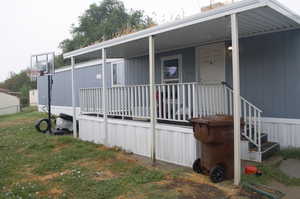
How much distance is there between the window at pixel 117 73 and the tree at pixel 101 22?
604 inches

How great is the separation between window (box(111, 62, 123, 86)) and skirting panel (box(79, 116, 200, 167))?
2394mm

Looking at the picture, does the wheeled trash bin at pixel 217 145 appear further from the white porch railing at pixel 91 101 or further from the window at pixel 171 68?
the white porch railing at pixel 91 101

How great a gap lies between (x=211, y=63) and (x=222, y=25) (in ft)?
6.28

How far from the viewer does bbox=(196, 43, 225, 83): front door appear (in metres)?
6.08

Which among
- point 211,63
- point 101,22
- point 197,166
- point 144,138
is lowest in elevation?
point 197,166

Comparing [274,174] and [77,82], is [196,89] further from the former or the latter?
[77,82]

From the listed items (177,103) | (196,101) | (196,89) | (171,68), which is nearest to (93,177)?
(196,101)

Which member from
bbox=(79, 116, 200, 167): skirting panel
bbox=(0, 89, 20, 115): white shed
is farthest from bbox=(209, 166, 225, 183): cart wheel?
bbox=(0, 89, 20, 115): white shed

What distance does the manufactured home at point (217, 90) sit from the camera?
14.1 feet

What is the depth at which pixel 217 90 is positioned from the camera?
5.23 m

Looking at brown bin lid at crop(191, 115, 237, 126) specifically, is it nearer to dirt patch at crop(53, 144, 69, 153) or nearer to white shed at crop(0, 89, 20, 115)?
dirt patch at crop(53, 144, 69, 153)

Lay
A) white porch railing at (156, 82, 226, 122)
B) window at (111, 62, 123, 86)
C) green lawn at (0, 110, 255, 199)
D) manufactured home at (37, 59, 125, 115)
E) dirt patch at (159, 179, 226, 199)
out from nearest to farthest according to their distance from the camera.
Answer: dirt patch at (159, 179, 226, 199), green lawn at (0, 110, 255, 199), white porch railing at (156, 82, 226, 122), window at (111, 62, 123, 86), manufactured home at (37, 59, 125, 115)

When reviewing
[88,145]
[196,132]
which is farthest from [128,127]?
[196,132]

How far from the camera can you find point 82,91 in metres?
7.54
